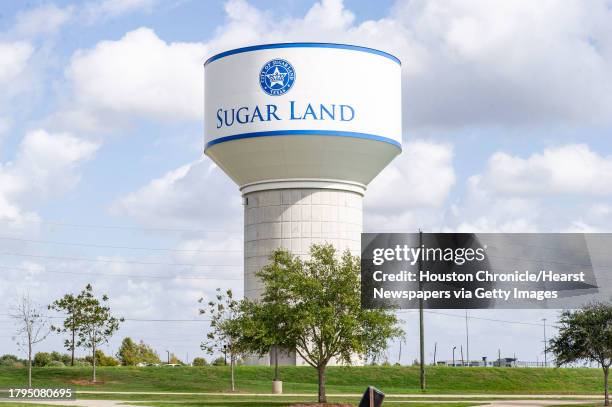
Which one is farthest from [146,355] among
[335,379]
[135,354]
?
[335,379]

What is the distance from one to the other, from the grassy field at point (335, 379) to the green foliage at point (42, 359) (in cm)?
1270

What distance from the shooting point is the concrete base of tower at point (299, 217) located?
6009cm

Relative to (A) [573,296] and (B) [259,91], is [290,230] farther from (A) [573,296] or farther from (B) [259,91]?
(A) [573,296]

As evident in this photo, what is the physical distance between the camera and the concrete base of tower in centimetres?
6009

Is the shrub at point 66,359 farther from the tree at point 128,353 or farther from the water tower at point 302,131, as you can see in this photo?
the water tower at point 302,131

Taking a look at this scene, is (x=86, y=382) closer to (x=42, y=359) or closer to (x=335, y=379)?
(x=335, y=379)

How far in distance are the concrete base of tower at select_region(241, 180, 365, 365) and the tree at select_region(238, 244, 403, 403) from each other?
18216 millimetres

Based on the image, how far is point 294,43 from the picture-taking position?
55594 millimetres

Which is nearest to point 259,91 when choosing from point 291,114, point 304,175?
point 291,114

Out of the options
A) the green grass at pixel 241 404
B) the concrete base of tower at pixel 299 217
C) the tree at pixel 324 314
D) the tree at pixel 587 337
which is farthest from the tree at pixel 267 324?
the concrete base of tower at pixel 299 217

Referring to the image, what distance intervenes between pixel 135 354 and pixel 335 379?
3723 cm

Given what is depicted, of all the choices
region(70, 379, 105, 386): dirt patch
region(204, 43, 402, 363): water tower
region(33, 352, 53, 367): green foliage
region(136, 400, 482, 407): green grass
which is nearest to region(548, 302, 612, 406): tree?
region(136, 400, 482, 407): green grass

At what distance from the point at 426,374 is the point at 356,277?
908 inches

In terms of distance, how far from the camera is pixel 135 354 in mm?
92688
